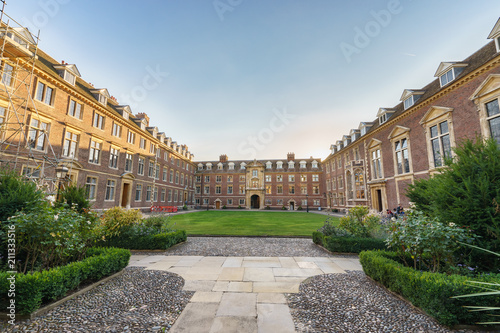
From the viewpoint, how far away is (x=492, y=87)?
44.4 feet

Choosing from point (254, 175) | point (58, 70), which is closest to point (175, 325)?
point (58, 70)

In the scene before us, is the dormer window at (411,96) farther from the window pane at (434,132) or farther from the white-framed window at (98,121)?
the white-framed window at (98,121)

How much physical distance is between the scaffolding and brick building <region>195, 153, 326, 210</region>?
34.8 meters

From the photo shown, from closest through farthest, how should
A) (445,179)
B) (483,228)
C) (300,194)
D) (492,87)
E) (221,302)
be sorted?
1. (221,302)
2. (483,228)
3. (445,179)
4. (492,87)
5. (300,194)

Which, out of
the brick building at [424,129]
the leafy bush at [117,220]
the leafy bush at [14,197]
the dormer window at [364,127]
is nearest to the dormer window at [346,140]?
the brick building at [424,129]

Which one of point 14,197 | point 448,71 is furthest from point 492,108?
point 14,197

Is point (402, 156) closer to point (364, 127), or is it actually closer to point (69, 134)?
point (364, 127)

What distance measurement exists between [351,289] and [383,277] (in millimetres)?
810

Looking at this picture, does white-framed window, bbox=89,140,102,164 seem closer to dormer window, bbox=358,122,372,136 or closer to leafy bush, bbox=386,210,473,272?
leafy bush, bbox=386,210,473,272

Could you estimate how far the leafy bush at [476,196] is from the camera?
4.72 meters

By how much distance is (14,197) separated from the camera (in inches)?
219

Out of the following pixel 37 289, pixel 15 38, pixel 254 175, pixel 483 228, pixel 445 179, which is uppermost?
pixel 15 38

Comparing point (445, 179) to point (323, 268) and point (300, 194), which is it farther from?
point (300, 194)

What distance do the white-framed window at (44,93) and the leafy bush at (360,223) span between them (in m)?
21.4
